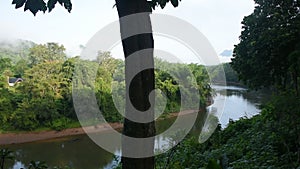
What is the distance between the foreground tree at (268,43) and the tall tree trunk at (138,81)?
4018mm

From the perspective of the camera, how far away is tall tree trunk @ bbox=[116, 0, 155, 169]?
112cm

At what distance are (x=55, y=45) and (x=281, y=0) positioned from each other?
14.1 meters

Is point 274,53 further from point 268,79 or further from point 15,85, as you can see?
point 15,85

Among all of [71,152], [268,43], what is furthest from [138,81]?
[71,152]

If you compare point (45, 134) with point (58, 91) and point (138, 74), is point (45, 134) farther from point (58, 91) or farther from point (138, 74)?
point (138, 74)

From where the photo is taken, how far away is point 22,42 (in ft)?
104

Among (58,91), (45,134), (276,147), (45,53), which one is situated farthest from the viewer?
(45,53)

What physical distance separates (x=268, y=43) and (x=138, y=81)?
459cm

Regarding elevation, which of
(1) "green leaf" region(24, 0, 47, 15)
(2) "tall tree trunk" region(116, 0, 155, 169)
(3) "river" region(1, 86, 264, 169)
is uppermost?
(1) "green leaf" region(24, 0, 47, 15)

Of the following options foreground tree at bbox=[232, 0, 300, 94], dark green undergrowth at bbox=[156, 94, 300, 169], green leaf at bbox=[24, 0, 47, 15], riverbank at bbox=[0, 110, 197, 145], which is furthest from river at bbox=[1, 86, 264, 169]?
green leaf at bbox=[24, 0, 47, 15]

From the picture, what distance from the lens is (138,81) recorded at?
1131 mm

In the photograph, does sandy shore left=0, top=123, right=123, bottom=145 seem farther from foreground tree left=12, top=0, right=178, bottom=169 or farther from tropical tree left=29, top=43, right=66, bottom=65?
foreground tree left=12, top=0, right=178, bottom=169

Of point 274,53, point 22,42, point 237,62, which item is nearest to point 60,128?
point 237,62

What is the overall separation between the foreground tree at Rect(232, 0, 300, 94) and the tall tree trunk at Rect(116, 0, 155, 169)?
402 centimetres
